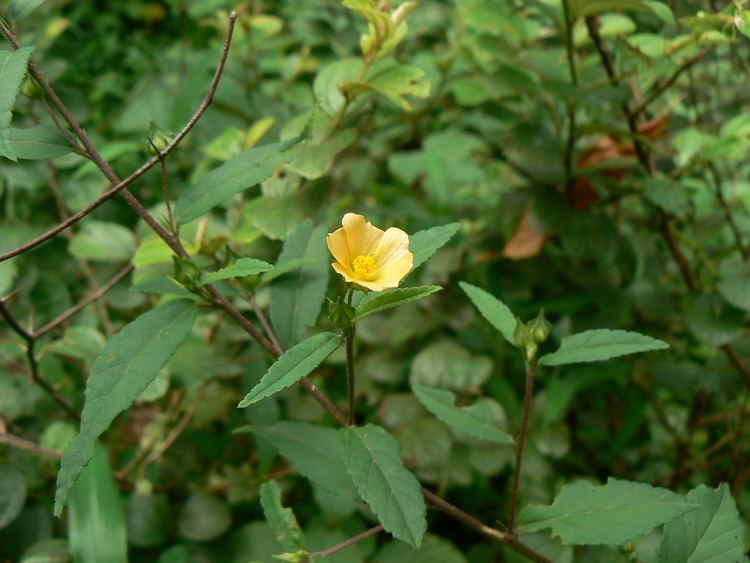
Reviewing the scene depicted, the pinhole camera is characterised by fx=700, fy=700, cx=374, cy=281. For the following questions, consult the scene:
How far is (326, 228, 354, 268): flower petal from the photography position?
0.63 metres

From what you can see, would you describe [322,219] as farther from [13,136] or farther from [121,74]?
[121,74]

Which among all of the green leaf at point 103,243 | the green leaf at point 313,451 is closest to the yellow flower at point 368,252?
the green leaf at point 313,451

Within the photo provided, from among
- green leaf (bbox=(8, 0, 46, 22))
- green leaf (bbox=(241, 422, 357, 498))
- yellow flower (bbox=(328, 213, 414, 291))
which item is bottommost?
green leaf (bbox=(241, 422, 357, 498))

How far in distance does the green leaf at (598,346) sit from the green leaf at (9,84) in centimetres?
52

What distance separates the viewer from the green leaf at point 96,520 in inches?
36.9

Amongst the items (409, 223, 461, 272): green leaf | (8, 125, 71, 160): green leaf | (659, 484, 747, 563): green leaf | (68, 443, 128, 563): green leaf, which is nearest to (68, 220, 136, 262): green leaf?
(68, 443, 128, 563): green leaf

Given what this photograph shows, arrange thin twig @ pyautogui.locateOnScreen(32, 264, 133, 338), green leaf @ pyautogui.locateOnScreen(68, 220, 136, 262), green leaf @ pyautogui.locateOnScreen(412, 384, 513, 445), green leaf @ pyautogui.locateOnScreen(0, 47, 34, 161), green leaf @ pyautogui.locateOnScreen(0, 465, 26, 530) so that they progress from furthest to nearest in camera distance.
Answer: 1. green leaf @ pyautogui.locateOnScreen(68, 220, 136, 262)
2. green leaf @ pyautogui.locateOnScreen(0, 465, 26, 530)
3. thin twig @ pyautogui.locateOnScreen(32, 264, 133, 338)
4. green leaf @ pyautogui.locateOnScreen(412, 384, 513, 445)
5. green leaf @ pyautogui.locateOnScreen(0, 47, 34, 161)

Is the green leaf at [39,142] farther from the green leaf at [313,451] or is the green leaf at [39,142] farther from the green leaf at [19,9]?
the green leaf at [313,451]

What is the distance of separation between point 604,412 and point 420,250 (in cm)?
97

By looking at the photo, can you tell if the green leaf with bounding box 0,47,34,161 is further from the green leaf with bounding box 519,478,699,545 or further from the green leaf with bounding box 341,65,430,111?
the green leaf with bounding box 519,478,699,545

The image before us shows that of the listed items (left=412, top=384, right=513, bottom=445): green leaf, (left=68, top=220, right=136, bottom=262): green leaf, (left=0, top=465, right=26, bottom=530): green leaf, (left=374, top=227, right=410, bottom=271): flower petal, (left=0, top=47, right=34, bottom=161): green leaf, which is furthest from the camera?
(left=68, top=220, right=136, bottom=262): green leaf

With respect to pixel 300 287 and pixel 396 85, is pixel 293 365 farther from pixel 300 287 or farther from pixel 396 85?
pixel 396 85

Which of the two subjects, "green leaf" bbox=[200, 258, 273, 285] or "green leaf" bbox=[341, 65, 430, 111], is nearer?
"green leaf" bbox=[200, 258, 273, 285]

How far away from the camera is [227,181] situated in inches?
29.7
